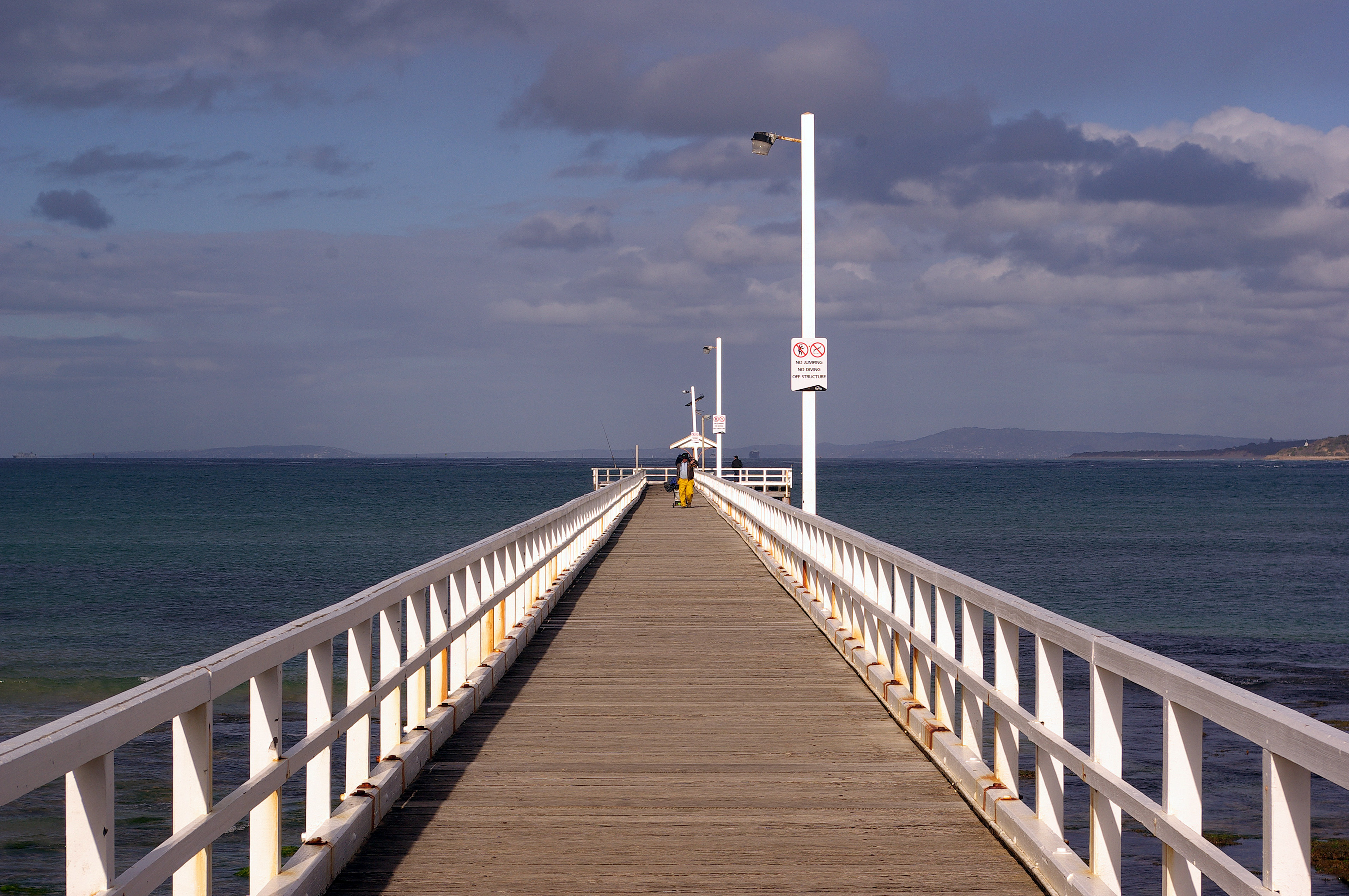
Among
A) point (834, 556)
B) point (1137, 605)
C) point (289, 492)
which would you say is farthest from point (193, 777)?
point (289, 492)

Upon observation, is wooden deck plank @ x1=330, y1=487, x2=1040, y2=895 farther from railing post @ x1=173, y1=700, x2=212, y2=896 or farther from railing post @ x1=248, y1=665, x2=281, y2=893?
railing post @ x1=173, y1=700, x2=212, y2=896

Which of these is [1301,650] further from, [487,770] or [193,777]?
[193,777]

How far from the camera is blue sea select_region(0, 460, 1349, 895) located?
13.4 m

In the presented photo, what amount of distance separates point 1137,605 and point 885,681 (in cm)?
2806

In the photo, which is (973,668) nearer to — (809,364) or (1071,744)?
(1071,744)

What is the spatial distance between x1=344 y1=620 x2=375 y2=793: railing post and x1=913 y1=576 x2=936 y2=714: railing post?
3.41m

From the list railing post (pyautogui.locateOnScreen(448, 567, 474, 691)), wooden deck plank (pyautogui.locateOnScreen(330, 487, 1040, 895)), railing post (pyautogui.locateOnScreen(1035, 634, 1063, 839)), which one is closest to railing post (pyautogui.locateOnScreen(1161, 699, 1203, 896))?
railing post (pyautogui.locateOnScreen(1035, 634, 1063, 839))

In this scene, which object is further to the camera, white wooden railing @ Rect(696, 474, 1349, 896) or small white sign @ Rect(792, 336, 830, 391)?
small white sign @ Rect(792, 336, 830, 391)

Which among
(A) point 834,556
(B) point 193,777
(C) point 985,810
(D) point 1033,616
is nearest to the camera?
(B) point 193,777

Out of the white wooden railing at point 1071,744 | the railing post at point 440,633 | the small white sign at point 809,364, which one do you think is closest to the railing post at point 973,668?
the white wooden railing at point 1071,744

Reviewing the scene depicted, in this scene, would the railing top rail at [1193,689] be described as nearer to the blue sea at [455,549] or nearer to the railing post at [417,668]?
the railing post at [417,668]

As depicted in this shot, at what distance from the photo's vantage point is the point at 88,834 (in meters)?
3.07

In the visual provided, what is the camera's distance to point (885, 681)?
9227 mm

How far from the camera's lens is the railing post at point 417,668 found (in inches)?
269
